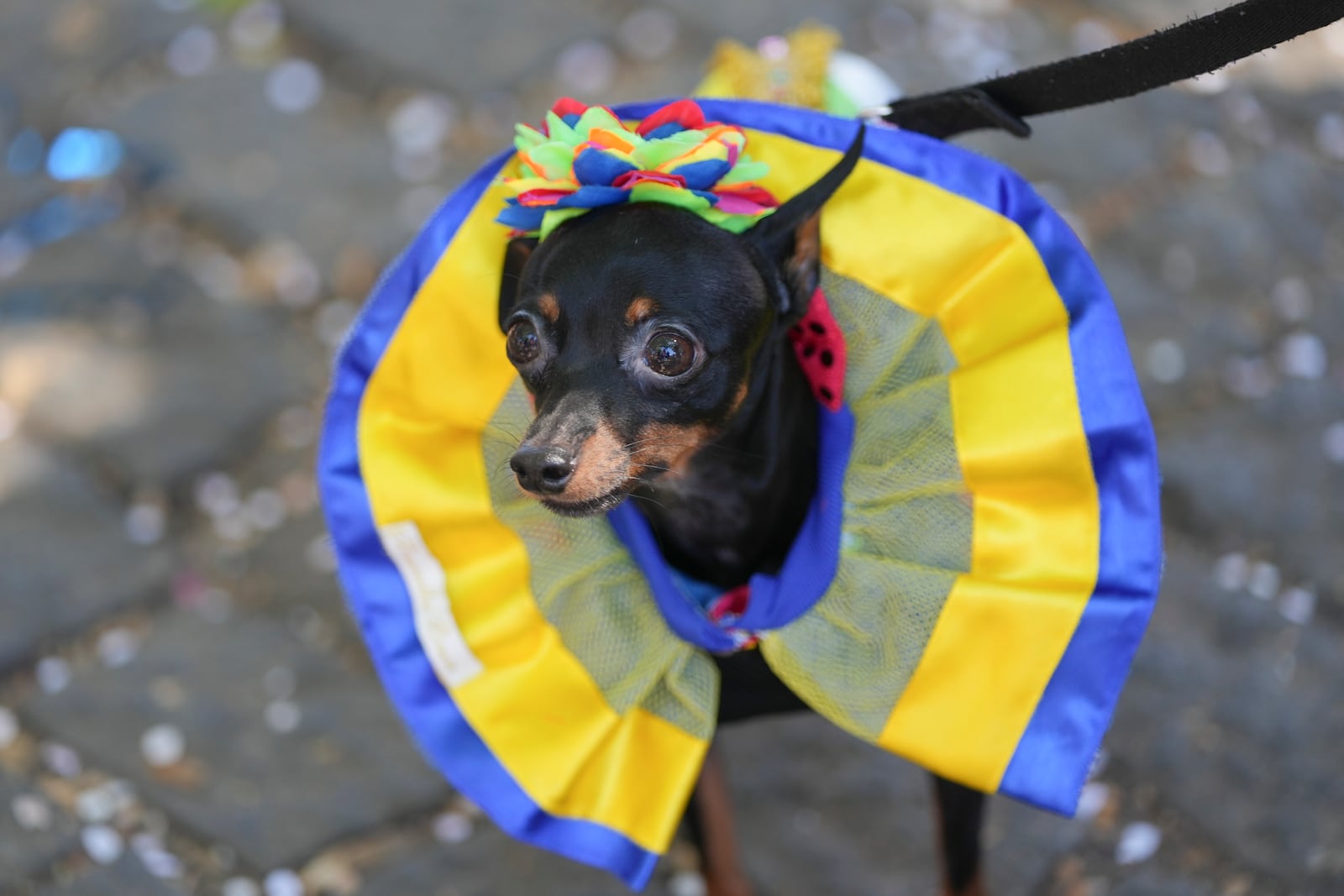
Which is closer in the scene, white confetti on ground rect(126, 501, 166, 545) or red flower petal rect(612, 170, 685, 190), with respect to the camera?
red flower petal rect(612, 170, 685, 190)

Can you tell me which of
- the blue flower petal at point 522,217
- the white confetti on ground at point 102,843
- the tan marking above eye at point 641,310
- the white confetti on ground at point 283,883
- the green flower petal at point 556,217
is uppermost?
the green flower petal at point 556,217

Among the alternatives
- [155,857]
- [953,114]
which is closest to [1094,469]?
[953,114]

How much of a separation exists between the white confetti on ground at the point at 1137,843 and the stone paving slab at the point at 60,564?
6.97 ft

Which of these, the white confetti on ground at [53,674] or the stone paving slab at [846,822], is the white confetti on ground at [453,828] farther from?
the white confetti on ground at [53,674]

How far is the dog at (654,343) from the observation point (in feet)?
5.40


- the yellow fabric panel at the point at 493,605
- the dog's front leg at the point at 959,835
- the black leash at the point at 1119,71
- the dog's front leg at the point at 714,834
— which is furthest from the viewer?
the dog's front leg at the point at 714,834

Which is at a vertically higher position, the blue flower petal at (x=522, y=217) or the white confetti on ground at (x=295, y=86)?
the blue flower petal at (x=522, y=217)

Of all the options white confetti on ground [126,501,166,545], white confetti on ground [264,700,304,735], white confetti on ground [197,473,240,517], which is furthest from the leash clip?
white confetti on ground [126,501,166,545]

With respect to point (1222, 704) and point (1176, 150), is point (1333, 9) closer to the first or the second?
point (1222, 704)

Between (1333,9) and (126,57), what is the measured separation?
343 centimetres

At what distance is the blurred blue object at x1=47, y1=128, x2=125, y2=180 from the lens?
3.59 meters

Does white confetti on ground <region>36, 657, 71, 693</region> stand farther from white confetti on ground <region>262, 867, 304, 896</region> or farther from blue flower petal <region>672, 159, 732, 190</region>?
blue flower petal <region>672, 159, 732, 190</region>

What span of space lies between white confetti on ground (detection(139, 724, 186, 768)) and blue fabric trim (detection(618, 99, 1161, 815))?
1711 mm

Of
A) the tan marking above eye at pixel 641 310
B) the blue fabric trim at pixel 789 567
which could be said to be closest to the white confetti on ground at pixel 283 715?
the blue fabric trim at pixel 789 567
